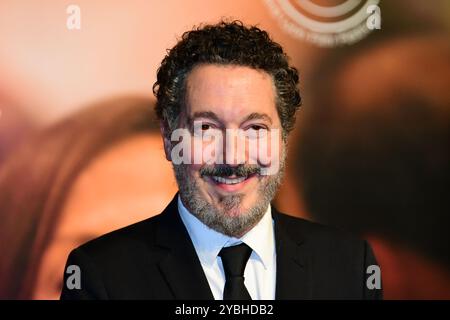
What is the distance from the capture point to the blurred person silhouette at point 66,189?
2.42m

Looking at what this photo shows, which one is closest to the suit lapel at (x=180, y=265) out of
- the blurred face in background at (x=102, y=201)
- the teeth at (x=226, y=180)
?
the teeth at (x=226, y=180)

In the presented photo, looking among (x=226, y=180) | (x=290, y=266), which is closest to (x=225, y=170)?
(x=226, y=180)

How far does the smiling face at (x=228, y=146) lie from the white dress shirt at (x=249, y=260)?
31 mm

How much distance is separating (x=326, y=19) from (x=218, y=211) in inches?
44.0

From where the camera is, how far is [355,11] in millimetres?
2535

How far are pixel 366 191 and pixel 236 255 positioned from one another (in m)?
0.94

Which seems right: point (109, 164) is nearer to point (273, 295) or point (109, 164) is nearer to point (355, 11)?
point (273, 295)

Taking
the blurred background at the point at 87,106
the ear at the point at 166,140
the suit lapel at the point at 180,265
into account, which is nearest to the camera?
the suit lapel at the point at 180,265

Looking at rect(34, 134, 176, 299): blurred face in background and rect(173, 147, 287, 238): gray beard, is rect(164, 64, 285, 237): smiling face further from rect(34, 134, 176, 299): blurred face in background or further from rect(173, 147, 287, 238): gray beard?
rect(34, 134, 176, 299): blurred face in background

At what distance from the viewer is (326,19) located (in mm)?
2525

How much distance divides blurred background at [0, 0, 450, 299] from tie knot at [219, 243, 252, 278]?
710mm

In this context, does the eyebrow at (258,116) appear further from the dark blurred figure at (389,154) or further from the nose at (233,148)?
the dark blurred figure at (389,154)

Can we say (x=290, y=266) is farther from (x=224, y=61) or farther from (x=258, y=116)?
(x=224, y=61)

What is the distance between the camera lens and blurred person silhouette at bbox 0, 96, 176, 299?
242 centimetres
